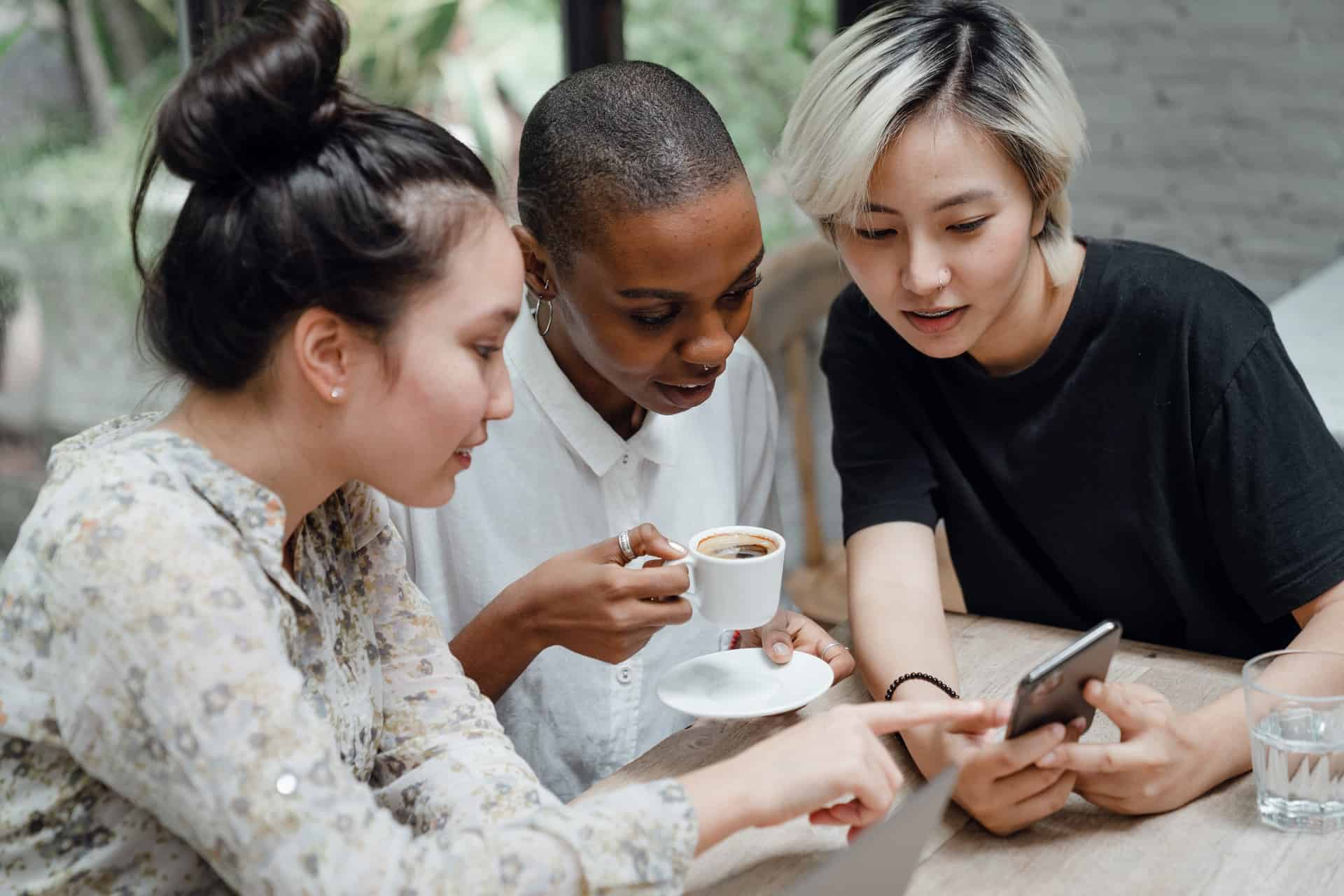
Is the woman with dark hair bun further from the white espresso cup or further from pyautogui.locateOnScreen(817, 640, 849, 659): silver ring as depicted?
pyautogui.locateOnScreen(817, 640, 849, 659): silver ring

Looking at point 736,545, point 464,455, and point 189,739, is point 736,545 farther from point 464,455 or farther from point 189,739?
point 189,739

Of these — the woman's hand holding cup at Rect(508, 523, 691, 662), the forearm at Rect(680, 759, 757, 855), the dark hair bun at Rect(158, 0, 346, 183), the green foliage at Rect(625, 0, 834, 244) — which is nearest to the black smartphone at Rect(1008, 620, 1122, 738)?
the forearm at Rect(680, 759, 757, 855)

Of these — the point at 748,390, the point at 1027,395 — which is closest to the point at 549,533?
the point at 748,390

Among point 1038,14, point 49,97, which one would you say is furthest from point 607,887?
point 1038,14

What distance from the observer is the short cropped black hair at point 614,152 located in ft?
4.28

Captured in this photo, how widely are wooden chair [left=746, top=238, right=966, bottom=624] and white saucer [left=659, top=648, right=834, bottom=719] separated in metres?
1.20

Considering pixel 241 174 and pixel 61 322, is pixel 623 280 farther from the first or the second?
pixel 61 322

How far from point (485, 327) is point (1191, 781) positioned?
0.69m

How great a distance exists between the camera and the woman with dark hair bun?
2.72ft

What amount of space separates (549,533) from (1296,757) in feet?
2.68

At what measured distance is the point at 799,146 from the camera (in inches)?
56.7

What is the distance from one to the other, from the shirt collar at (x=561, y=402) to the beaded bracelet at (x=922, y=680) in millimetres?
432

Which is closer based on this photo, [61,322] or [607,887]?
[607,887]

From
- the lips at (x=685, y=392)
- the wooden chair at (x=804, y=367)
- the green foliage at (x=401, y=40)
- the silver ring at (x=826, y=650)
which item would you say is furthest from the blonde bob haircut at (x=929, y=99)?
the green foliage at (x=401, y=40)
